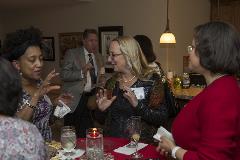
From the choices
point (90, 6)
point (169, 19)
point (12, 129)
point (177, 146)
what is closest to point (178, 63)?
point (169, 19)

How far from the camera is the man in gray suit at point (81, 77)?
464 centimetres

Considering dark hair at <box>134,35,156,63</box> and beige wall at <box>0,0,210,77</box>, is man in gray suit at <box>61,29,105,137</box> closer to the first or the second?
dark hair at <box>134,35,156,63</box>

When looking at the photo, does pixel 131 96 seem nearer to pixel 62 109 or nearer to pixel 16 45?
pixel 62 109

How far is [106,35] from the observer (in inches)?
263

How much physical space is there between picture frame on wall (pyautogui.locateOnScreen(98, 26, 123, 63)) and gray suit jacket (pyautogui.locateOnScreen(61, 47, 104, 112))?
1780 mm

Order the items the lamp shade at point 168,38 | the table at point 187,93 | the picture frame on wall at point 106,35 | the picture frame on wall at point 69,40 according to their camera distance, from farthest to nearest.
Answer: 1. the picture frame on wall at point 69,40
2. the picture frame on wall at point 106,35
3. the lamp shade at point 168,38
4. the table at point 187,93

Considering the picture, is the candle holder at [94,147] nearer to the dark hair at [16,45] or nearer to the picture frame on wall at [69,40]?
the dark hair at [16,45]

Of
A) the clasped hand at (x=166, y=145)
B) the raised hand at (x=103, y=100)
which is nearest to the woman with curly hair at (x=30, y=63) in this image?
the raised hand at (x=103, y=100)

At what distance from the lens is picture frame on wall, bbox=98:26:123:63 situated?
6.50 meters

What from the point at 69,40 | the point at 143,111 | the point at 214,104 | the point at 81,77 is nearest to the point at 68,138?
the point at 143,111

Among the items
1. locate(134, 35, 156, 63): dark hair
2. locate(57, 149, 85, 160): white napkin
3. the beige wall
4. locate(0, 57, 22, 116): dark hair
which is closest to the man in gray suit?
locate(134, 35, 156, 63): dark hair

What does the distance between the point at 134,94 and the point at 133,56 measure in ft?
1.08

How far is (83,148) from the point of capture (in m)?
2.15

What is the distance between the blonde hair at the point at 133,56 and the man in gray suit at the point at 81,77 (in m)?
1.89
